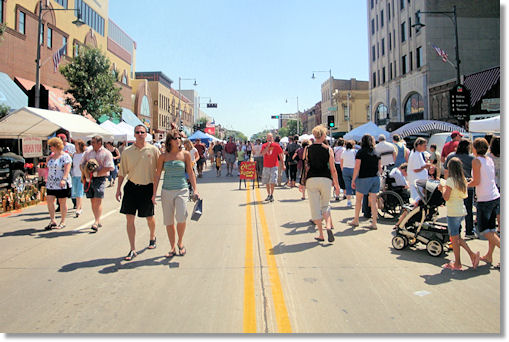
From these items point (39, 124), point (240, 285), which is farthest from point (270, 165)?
point (39, 124)

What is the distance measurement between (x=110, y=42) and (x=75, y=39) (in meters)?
12.8

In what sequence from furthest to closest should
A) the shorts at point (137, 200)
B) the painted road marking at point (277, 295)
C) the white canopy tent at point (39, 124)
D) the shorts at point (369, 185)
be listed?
the white canopy tent at point (39, 124) < the shorts at point (369, 185) < the shorts at point (137, 200) < the painted road marking at point (277, 295)

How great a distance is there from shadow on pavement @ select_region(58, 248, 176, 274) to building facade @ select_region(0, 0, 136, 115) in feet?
53.9

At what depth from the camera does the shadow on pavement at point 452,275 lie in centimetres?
500

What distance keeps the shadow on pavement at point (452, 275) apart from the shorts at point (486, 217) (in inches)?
20.2

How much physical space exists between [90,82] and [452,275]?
2629cm

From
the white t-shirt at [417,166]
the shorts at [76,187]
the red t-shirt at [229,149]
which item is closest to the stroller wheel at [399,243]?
the white t-shirt at [417,166]

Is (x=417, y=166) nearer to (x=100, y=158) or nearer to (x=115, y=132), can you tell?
(x=100, y=158)

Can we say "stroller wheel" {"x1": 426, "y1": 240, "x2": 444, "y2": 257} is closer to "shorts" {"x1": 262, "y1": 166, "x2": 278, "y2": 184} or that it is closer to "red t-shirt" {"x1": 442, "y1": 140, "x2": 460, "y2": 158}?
"red t-shirt" {"x1": 442, "y1": 140, "x2": 460, "y2": 158}

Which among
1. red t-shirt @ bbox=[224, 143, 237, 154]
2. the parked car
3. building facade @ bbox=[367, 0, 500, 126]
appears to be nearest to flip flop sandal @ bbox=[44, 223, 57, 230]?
the parked car

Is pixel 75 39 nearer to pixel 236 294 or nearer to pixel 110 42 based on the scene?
pixel 110 42

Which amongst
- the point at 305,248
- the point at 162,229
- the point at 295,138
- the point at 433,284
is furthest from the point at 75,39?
the point at 433,284

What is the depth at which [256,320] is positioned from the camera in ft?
12.6

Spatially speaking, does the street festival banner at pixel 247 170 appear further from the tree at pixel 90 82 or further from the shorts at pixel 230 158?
the tree at pixel 90 82
